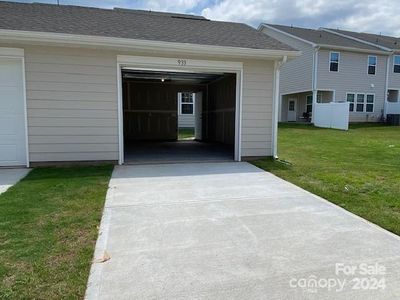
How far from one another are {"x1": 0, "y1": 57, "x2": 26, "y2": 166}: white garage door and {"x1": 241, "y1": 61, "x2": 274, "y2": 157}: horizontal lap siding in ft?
16.5

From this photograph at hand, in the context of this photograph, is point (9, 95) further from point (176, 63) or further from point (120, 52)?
point (176, 63)

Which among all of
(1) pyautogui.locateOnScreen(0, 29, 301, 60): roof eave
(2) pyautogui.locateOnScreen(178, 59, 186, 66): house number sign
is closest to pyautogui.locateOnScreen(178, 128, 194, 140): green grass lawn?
(2) pyautogui.locateOnScreen(178, 59, 186, 66): house number sign

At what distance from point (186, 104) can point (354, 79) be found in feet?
37.6

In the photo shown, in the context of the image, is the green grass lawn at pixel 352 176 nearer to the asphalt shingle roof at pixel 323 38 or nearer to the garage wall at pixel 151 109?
the garage wall at pixel 151 109

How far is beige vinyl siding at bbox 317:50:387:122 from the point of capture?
810 inches

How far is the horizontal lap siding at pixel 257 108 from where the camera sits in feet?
25.7

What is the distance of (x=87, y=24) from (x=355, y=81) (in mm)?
19324

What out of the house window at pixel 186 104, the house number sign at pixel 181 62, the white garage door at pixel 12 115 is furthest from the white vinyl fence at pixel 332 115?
the white garage door at pixel 12 115

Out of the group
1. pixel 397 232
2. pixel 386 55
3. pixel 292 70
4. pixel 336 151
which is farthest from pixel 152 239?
pixel 386 55

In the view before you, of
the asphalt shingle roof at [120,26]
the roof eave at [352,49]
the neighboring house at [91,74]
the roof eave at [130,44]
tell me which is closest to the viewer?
the roof eave at [130,44]

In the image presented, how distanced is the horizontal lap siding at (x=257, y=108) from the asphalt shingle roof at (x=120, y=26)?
0.61 m

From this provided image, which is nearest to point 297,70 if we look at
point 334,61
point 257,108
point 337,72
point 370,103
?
point 334,61

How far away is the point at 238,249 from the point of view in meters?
3.01

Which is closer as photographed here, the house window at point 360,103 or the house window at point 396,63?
the house window at point 360,103
